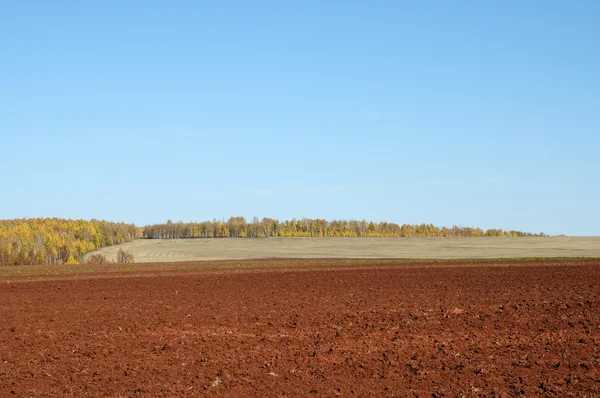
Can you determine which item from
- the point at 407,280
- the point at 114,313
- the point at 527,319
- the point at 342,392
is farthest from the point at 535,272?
the point at 342,392

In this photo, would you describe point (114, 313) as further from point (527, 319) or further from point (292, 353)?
point (527, 319)

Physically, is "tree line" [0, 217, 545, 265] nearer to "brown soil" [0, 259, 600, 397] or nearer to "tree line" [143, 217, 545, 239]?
"tree line" [143, 217, 545, 239]

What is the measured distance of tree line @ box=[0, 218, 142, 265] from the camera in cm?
6575

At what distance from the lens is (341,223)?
112312 mm

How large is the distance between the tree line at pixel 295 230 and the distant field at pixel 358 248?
1447 centimetres

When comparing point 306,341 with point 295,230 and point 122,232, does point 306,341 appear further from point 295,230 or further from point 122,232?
point 295,230

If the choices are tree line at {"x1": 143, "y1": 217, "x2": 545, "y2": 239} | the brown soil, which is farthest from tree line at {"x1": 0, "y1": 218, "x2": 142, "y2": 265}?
the brown soil

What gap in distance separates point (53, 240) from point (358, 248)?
32.1 m

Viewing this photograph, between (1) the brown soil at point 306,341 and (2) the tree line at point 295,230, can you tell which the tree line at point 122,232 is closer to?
(2) the tree line at point 295,230

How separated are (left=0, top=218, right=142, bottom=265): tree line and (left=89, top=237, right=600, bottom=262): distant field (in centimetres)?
326

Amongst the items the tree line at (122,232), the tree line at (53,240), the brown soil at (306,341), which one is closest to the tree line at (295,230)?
the tree line at (122,232)

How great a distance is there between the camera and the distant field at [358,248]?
6488 centimetres

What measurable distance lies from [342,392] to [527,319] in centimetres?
894

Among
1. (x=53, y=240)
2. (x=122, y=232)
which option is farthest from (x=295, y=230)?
(x=53, y=240)
